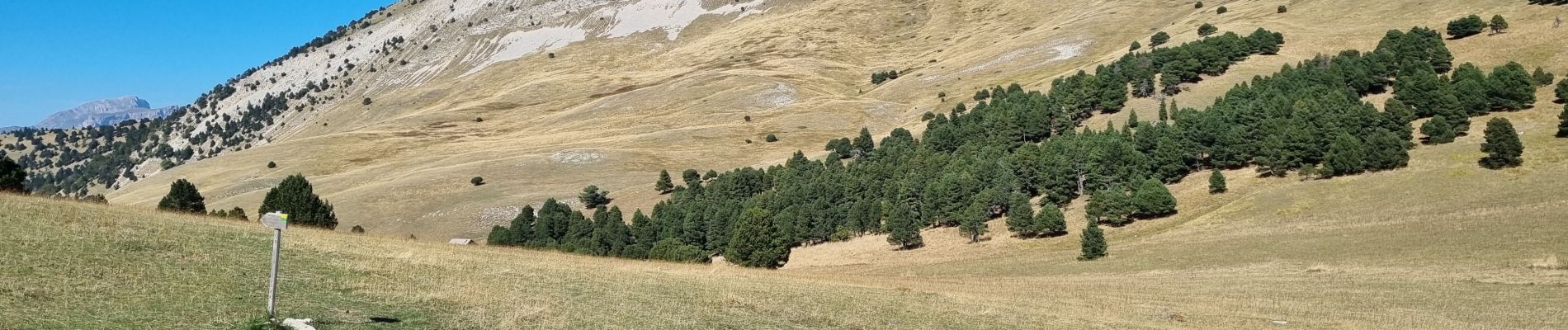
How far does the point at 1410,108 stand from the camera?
8350 centimetres

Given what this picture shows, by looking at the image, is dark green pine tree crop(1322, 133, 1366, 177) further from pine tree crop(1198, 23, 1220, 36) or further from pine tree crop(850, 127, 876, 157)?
pine tree crop(1198, 23, 1220, 36)

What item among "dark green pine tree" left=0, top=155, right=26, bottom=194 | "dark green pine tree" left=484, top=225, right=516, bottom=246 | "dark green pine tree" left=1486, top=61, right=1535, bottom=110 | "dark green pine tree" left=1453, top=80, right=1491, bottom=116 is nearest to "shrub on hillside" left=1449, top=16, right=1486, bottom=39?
"dark green pine tree" left=1486, top=61, right=1535, bottom=110

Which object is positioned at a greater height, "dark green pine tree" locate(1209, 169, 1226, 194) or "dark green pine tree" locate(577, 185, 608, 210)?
"dark green pine tree" locate(577, 185, 608, 210)

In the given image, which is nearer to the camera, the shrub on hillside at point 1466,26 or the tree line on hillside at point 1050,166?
the tree line on hillside at point 1050,166

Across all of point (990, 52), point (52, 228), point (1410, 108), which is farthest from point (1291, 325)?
point (990, 52)

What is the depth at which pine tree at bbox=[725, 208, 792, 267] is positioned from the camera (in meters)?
58.4

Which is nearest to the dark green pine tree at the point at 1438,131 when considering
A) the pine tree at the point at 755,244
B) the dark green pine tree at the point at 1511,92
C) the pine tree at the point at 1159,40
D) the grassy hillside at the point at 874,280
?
the dark green pine tree at the point at 1511,92

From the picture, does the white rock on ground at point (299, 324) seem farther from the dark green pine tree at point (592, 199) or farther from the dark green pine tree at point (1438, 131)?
the dark green pine tree at point (592, 199)

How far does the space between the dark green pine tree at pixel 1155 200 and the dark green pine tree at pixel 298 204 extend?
54.9m

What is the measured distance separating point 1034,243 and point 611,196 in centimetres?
5728

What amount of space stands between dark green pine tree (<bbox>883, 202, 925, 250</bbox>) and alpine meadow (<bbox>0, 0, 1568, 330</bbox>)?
247 mm

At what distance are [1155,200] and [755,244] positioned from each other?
31.5 meters

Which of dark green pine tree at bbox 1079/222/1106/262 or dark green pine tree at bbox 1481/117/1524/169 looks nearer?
dark green pine tree at bbox 1079/222/1106/262

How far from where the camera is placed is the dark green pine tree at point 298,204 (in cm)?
6400
